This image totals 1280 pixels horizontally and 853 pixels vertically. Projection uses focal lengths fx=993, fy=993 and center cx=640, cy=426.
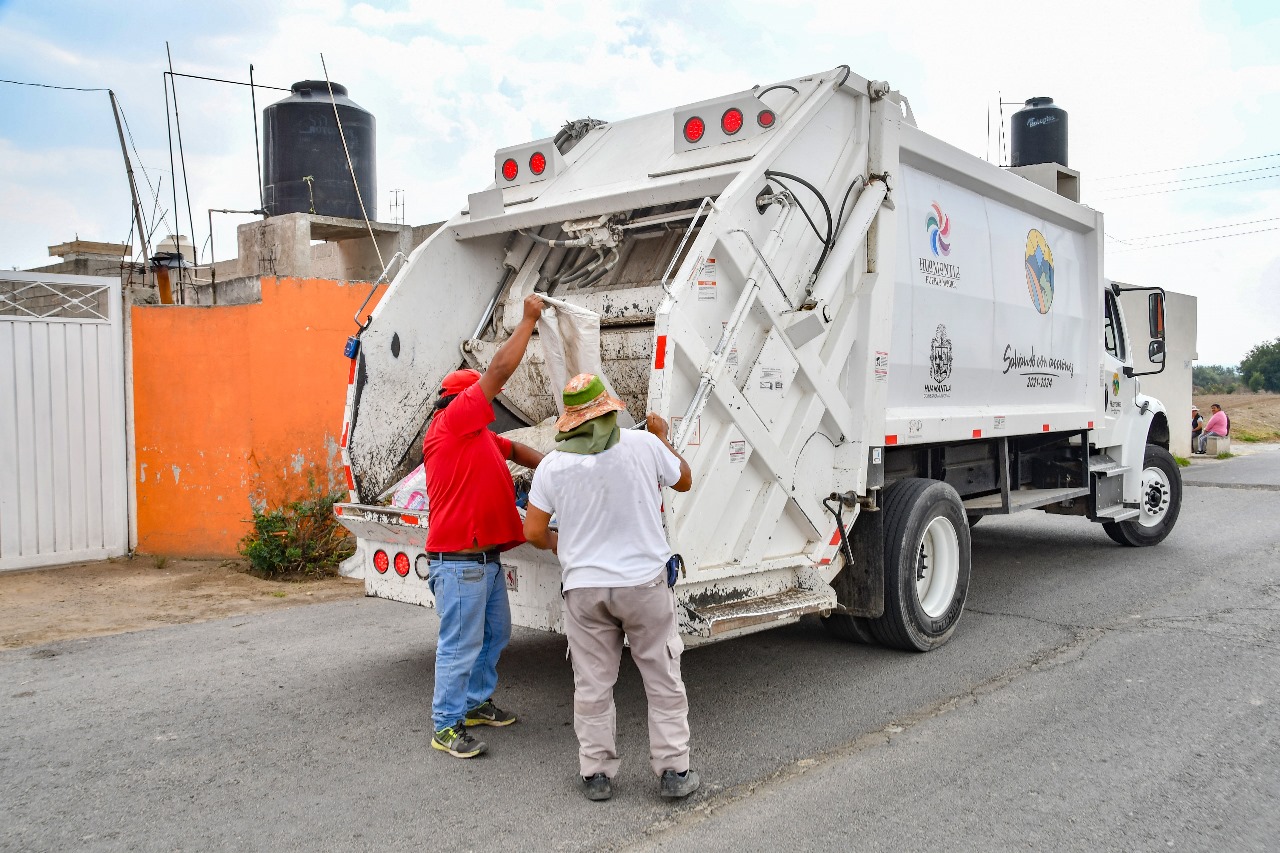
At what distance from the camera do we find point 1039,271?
7035 millimetres

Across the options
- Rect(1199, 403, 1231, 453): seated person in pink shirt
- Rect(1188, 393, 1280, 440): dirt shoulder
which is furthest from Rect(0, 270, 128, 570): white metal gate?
Rect(1188, 393, 1280, 440): dirt shoulder

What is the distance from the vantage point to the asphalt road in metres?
3.31

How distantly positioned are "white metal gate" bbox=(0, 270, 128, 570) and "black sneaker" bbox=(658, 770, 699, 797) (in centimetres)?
637

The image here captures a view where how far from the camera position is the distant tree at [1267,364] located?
58938 mm

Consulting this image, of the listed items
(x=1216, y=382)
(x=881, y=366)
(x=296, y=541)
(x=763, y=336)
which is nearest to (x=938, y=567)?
(x=881, y=366)

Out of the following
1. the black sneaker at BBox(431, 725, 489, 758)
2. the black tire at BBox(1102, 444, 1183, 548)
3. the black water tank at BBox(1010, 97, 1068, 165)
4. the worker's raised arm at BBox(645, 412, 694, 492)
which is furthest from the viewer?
the black water tank at BBox(1010, 97, 1068, 165)

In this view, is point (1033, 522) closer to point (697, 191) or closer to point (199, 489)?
point (697, 191)

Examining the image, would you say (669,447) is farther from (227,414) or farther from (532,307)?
(227,414)

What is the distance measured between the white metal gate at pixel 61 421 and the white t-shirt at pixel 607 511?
5.97 meters

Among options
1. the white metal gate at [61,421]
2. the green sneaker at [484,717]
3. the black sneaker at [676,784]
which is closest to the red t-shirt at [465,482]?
the green sneaker at [484,717]

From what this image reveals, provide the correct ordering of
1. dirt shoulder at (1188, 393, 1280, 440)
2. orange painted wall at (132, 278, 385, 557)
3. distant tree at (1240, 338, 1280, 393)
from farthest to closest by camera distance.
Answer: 1. distant tree at (1240, 338, 1280, 393)
2. dirt shoulder at (1188, 393, 1280, 440)
3. orange painted wall at (132, 278, 385, 557)

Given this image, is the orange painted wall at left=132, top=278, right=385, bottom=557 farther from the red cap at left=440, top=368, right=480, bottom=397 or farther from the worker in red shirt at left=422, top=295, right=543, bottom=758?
the worker in red shirt at left=422, top=295, right=543, bottom=758

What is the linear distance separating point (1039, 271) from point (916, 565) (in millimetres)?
2829

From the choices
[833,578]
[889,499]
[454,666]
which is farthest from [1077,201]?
[454,666]
